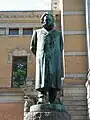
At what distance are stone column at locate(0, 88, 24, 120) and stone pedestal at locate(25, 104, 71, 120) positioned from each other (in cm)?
1453

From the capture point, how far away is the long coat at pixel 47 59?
22.0ft

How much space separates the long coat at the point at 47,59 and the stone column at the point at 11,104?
14.0m

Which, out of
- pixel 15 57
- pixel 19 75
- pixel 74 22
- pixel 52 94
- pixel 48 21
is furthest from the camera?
pixel 15 57

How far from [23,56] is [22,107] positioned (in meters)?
4.49

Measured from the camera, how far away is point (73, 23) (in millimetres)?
22375

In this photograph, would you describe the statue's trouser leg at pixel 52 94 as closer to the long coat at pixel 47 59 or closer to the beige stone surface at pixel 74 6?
the long coat at pixel 47 59

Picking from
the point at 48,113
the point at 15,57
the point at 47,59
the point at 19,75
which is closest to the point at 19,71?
the point at 19,75

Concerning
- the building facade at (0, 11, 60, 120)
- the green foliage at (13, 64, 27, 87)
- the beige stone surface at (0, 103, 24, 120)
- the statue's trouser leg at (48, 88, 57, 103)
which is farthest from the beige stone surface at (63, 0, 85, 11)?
the statue's trouser leg at (48, 88, 57, 103)

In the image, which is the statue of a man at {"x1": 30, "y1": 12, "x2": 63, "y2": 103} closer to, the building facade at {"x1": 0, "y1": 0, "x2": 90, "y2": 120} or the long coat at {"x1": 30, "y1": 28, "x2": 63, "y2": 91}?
the long coat at {"x1": 30, "y1": 28, "x2": 63, "y2": 91}

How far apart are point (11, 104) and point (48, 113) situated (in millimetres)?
15053

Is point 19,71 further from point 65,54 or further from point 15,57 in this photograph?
point 65,54

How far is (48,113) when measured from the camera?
630cm

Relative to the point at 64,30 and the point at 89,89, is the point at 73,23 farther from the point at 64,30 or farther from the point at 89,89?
the point at 89,89

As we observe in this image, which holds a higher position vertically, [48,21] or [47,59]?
[48,21]
